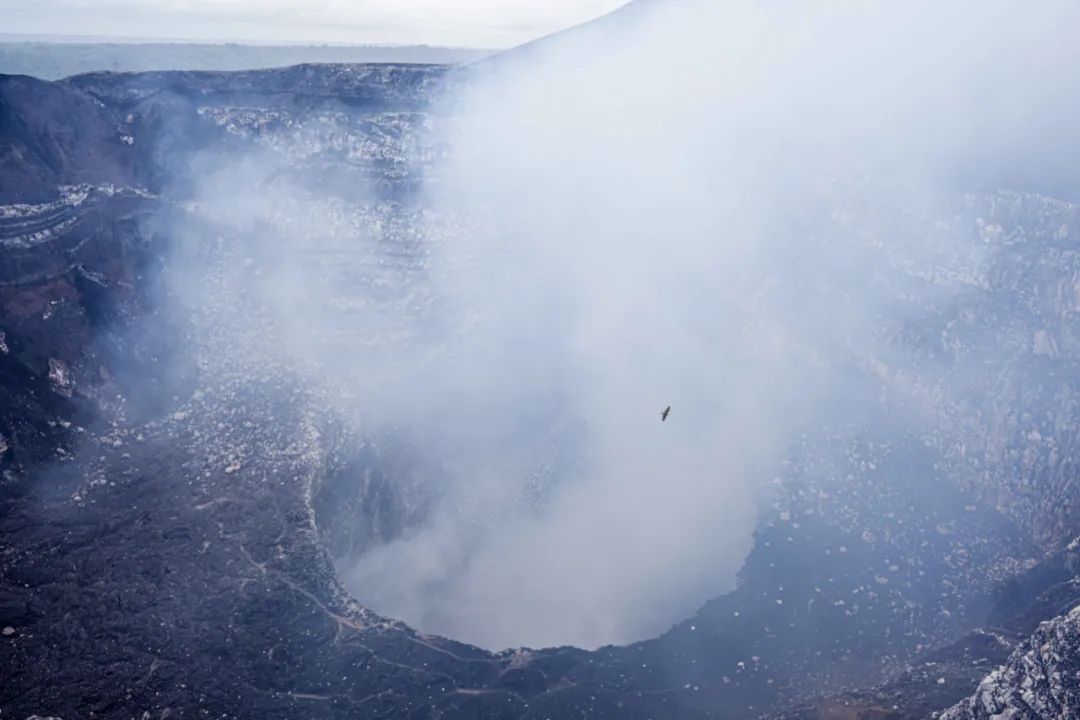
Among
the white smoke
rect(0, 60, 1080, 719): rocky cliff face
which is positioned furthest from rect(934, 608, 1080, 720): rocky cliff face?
the white smoke

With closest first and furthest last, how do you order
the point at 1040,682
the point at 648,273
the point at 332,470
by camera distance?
1. the point at 1040,682
2. the point at 332,470
3. the point at 648,273

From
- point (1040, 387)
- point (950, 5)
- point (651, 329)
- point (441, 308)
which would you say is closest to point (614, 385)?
point (651, 329)

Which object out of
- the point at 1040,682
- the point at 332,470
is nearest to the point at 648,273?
the point at 332,470

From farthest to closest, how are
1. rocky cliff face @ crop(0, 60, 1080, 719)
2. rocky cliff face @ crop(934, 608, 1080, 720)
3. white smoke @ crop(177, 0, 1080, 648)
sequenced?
white smoke @ crop(177, 0, 1080, 648)
rocky cliff face @ crop(0, 60, 1080, 719)
rocky cliff face @ crop(934, 608, 1080, 720)

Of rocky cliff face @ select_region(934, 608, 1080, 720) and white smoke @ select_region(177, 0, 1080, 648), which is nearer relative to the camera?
rocky cliff face @ select_region(934, 608, 1080, 720)

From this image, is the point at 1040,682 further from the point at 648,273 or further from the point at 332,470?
the point at 648,273

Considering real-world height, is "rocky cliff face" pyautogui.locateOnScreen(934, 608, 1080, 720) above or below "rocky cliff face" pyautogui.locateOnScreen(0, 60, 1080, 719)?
below

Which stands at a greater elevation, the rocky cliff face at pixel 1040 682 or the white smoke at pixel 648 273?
the white smoke at pixel 648 273

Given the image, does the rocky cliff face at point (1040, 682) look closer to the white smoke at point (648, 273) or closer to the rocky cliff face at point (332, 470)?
the rocky cliff face at point (332, 470)

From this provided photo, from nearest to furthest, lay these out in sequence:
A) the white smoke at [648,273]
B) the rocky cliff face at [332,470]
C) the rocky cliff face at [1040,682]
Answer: the rocky cliff face at [1040,682] → the rocky cliff face at [332,470] → the white smoke at [648,273]

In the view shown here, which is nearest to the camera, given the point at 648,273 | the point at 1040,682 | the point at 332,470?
the point at 1040,682

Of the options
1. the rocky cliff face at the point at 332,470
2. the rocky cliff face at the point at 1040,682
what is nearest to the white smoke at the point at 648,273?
the rocky cliff face at the point at 332,470

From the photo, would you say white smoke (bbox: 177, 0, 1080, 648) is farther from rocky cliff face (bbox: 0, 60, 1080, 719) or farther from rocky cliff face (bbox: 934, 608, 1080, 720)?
rocky cliff face (bbox: 934, 608, 1080, 720)
